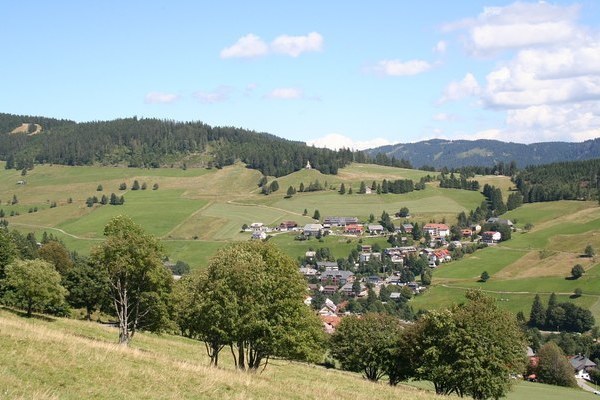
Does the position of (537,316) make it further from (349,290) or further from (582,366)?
(349,290)

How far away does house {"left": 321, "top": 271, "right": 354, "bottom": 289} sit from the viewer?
194500mm

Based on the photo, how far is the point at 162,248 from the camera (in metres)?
45.9

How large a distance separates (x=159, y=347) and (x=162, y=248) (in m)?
9.57

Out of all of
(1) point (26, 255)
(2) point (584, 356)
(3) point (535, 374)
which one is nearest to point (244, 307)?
(1) point (26, 255)

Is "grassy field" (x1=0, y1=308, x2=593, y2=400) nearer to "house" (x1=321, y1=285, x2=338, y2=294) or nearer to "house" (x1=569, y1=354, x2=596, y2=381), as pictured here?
"house" (x1=569, y1=354, x2=596, y2=381)

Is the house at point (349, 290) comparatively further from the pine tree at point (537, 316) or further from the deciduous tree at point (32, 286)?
the deciduous tree at point (32, 286)

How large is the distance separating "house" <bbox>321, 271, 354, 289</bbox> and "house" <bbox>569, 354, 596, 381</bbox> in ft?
258

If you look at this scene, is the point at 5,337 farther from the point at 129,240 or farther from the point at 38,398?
the point at 129,240

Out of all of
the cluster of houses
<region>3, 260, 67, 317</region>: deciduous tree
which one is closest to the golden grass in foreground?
<region>3, 260, 67, 317</region>: deciduous tree

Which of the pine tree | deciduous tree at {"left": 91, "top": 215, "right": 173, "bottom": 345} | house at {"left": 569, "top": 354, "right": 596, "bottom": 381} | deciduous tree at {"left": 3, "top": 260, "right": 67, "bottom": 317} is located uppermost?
deciduous tree at {"left": 91, "top": 215, "right": 173, "bottom": 345}

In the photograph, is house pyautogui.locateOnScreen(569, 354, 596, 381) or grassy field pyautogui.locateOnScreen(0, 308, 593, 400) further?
house pyautogui.locateOnScreen(569, 354, 596, 381)

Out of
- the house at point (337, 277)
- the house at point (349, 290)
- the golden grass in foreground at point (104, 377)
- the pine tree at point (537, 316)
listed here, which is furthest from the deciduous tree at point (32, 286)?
the house at point (337, 277)

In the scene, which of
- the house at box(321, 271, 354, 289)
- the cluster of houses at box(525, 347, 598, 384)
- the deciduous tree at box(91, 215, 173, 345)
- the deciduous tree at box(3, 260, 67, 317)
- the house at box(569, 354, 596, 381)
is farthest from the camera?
the house at box(321, 271, 354, 289)

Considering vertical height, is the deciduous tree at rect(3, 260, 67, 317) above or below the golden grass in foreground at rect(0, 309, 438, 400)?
below
